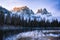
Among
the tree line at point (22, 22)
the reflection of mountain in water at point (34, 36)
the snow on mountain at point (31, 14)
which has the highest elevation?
the snow on mountain at point (31, 14)

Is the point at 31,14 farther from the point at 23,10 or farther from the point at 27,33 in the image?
the point at 27,33

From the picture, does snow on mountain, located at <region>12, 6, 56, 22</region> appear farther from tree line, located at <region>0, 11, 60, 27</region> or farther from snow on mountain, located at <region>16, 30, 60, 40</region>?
snow on mountain, located at <region>16, 30, 60, 40</region>

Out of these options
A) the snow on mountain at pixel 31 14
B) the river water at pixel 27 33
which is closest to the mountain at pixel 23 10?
the snow on mountain at pixel 31 14

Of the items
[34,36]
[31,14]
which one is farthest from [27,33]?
[31,14]

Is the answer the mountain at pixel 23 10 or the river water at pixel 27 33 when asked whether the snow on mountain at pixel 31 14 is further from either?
the river water at pixel 27 33

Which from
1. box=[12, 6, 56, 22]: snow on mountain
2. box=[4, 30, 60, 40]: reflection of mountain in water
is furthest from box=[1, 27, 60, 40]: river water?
box=[12, 6, 56, 22]: snow on mountain

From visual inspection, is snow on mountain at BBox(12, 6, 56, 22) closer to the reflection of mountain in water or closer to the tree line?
the tree line

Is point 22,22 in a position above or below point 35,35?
above

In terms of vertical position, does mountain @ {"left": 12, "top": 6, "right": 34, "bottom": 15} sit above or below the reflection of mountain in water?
above

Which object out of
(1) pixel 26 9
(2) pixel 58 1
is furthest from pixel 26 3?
(2) pixel 58 1

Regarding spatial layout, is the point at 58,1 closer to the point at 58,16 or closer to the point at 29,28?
the point at 58,16

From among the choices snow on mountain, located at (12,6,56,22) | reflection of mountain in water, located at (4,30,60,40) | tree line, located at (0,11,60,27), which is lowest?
reflection of mountain in water, located at (4,30,60,40)

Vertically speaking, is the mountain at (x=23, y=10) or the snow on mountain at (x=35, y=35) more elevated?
the mountain at (x=23, y=10)

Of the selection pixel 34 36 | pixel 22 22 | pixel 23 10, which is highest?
pixel 23 10
